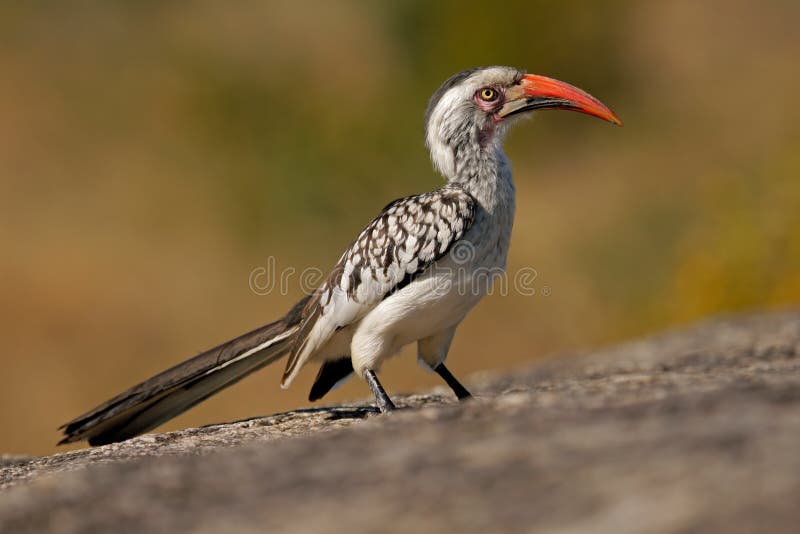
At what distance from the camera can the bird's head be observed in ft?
21.6

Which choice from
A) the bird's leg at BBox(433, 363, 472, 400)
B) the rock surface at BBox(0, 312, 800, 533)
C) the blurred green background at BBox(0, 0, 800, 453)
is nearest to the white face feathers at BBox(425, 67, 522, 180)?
the bird's leg at BBox(433, 363, 472, 400)

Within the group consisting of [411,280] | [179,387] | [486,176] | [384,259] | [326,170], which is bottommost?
[179,387]

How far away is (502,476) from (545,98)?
408 centimetres

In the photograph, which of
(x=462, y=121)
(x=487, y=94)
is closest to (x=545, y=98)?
(x=487, y=94)

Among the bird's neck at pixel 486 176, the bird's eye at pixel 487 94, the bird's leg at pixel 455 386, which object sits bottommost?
the bird's leg at pixel 455 386

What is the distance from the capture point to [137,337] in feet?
51.0

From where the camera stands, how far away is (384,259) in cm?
613

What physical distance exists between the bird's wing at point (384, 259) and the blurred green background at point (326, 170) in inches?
284

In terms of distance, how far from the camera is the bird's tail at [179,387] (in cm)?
623

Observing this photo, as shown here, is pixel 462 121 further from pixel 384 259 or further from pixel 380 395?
pixel 380 395

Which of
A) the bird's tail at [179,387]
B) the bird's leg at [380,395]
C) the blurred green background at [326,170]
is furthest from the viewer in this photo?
the blurred green background at [326,170]

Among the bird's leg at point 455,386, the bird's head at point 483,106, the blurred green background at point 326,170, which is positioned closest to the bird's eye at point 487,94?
the bird's head at point 483,106

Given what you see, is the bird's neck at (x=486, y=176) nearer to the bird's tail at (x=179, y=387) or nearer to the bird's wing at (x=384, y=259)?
the bird's wing at (x=384, y=259)

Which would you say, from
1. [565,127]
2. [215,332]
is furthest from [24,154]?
[565,127]
